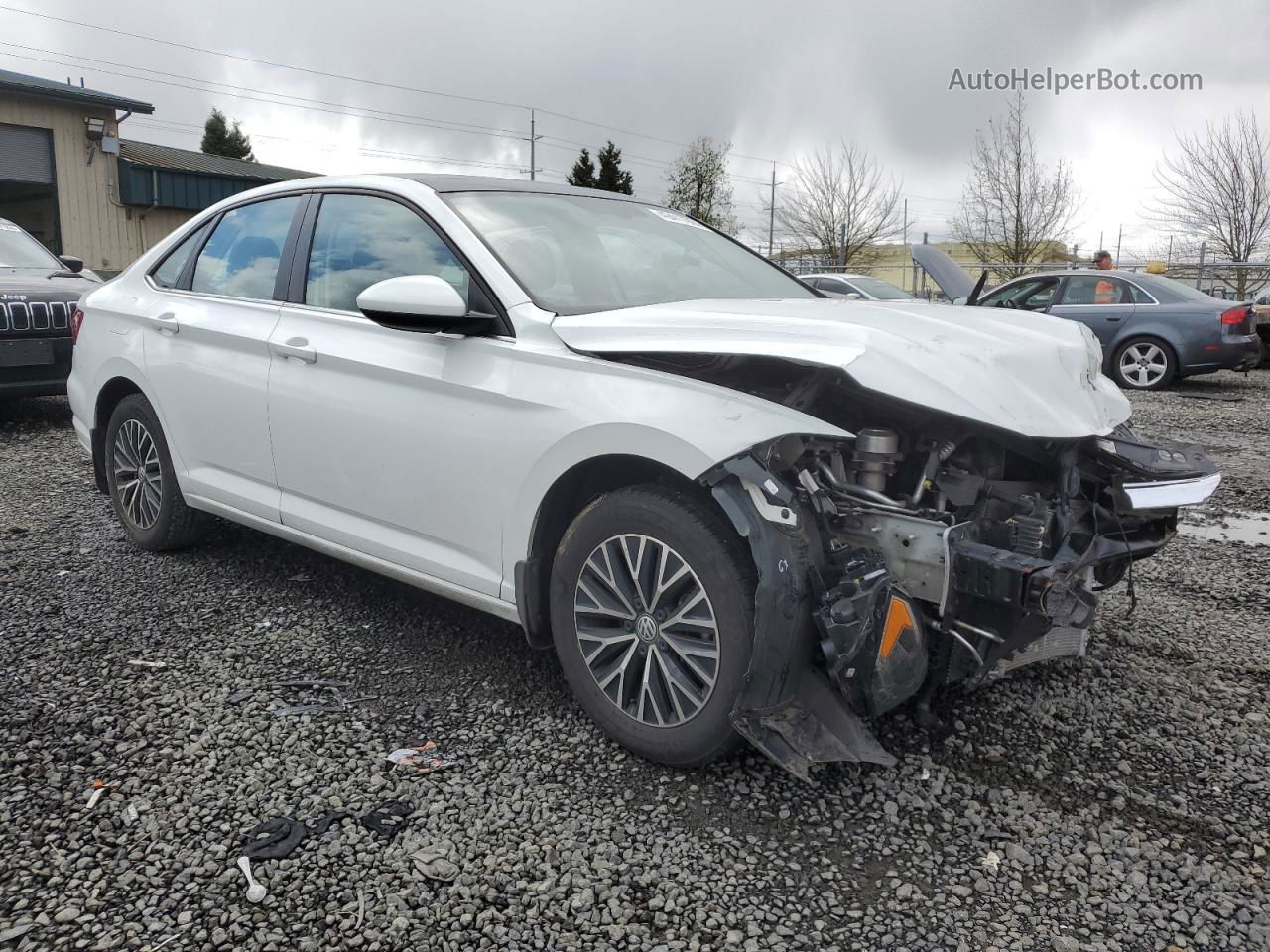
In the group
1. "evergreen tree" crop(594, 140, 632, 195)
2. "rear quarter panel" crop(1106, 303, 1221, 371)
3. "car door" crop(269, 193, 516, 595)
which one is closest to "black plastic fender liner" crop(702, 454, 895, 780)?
"car door" crop(269, 193, 516, 595)

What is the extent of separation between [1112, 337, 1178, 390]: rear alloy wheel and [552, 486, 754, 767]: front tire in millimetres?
11123

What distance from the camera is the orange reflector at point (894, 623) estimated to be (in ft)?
8.09

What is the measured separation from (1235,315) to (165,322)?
1164 cm

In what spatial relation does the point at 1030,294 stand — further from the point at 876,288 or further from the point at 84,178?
the point at 84,178

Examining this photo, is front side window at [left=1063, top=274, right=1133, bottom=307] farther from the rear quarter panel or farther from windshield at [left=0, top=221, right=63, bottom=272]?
windshield at [left=0, top=221, right=63, bottom=272]

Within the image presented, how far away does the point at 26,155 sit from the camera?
73.4 ft

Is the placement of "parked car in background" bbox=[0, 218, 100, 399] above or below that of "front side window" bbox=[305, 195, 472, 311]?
below

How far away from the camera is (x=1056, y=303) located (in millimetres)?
12594

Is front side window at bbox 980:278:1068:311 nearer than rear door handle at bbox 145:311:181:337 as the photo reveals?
No

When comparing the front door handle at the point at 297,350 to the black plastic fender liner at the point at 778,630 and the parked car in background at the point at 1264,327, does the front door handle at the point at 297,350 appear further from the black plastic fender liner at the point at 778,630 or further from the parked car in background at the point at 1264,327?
the parked car in background at the point at 1264,327

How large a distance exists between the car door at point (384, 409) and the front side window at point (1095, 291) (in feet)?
36.1

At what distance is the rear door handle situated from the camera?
431cm

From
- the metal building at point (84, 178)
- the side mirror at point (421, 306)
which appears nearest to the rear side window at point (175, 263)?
the side mirror at point (421, 306)

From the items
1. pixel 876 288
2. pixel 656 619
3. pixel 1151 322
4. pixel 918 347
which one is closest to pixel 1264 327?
pixel 1151 322
